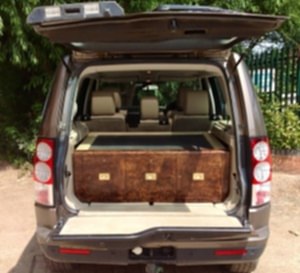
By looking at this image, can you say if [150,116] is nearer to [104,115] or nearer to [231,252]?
[104,115]

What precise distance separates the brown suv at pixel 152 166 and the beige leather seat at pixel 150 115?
3.61 ft

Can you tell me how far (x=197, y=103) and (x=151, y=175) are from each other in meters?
1.50

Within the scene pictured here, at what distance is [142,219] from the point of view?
2.91 m

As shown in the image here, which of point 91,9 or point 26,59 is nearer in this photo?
point 91,9

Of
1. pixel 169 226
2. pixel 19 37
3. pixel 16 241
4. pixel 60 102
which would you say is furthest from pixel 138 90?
pixel 169 226

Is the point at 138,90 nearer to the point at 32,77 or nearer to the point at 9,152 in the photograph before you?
the point at 32,77

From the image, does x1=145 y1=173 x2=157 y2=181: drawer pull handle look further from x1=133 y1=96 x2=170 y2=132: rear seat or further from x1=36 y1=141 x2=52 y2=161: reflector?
x1=133 y1=96 x2=170 y2=132: rear seat

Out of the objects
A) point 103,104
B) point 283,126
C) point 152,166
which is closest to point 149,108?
point 103,104

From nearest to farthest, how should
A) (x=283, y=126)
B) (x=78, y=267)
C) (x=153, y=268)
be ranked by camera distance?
1. (x=153, y=268)
2. (x=78, y=267)
3. (x=283, y=126)

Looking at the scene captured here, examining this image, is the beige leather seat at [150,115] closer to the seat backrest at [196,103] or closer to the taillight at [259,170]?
the seat backrest at [196,103]

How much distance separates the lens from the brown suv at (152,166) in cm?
261

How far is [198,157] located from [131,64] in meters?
0.87

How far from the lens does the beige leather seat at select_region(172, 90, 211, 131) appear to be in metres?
4.58

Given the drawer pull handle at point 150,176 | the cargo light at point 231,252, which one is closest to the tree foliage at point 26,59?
the drawer pull handle at point 150,176
